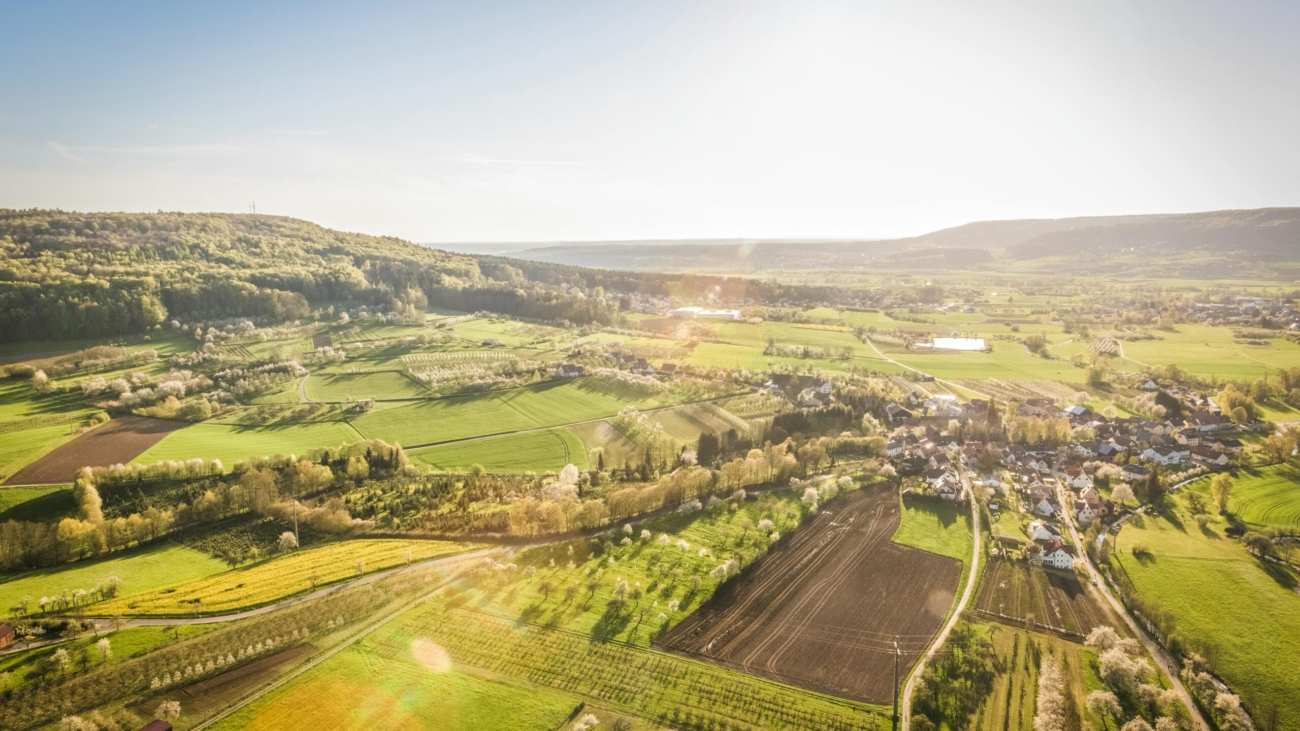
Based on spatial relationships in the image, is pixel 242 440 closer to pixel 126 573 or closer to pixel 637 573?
pixel 126 573

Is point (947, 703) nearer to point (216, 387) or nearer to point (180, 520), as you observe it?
point (180, 520)

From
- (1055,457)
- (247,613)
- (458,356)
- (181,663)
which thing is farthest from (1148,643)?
(458,356)

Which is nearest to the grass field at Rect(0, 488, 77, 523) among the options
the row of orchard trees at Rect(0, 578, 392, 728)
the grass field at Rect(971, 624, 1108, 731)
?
the row of orchard trees at Rect(0, 578, 392, 728)

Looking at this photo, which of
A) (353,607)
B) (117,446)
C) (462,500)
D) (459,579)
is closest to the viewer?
(353,607)

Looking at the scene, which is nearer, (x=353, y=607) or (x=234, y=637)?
(x=234, y=637)

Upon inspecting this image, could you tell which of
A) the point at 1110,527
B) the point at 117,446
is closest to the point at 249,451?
the point at 117,446

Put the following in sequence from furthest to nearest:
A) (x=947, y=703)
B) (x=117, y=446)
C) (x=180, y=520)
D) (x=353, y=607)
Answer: (x=117, y=446)
(x=180, y=520)
(x=353, y=607)
(x=947, y=703)

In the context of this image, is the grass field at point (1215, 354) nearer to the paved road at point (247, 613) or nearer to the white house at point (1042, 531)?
the white house at point (1042, 531)

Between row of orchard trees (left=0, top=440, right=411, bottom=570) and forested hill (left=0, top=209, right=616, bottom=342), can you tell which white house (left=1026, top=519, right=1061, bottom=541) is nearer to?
row of orchard trees (left=0, top=440, right=411, bottom=570)
